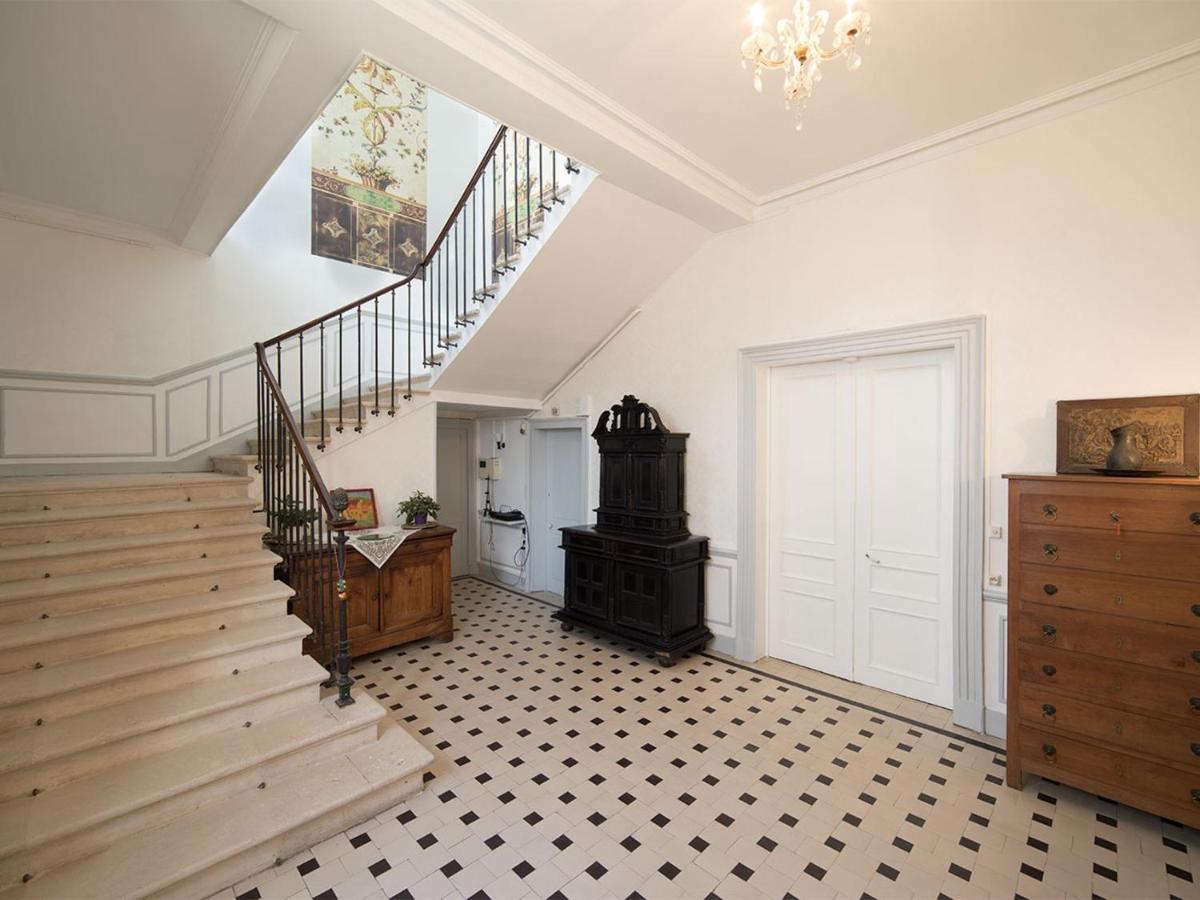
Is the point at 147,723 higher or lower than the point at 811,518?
lower

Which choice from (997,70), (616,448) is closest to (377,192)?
(616,448)

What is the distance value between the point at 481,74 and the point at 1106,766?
14.5 ft

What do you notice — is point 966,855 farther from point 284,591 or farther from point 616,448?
point 284,591

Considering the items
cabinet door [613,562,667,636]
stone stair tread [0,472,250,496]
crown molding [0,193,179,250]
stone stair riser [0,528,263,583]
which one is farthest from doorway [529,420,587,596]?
crown molding [0,193,179,250]

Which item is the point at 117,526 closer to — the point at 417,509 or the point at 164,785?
the point at 164,785

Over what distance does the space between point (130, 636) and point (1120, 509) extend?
4.91 meters

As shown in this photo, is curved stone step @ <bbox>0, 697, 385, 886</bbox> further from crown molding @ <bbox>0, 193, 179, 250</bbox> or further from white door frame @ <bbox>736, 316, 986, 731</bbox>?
crown molding @ <bbox>0, 193, 179, 250</bbox>

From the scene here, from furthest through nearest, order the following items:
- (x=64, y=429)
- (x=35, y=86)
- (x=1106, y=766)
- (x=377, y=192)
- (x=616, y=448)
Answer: (x=377, y=192)
(x=616, y=448)
(x=64, y=429)
(x=35, y=86)
(x=1106, y=766)

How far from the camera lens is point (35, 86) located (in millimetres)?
2758

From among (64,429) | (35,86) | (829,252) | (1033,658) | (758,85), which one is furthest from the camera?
(64,429)

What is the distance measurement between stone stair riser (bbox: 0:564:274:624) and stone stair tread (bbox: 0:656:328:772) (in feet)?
2.00

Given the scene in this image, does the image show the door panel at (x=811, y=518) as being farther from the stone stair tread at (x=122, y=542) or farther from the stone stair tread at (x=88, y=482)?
the stone stair tread at (x=88, y=482)

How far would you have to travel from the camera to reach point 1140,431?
8.29 ft

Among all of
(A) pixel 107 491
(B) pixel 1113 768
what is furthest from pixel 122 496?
(B) pixel 1113 768
